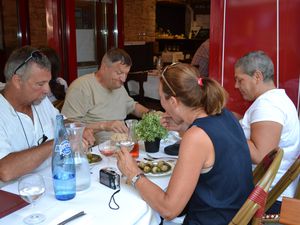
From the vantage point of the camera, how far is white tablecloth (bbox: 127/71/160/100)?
5551mm

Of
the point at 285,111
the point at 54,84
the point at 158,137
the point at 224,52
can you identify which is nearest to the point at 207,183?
the point at 158,137

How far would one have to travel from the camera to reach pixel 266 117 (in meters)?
1.85

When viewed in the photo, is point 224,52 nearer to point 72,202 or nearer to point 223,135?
point 223,135

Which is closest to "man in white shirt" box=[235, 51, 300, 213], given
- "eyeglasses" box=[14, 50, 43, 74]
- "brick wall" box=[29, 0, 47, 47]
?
"eyeglasses" box=[14, 50, 43, 74]

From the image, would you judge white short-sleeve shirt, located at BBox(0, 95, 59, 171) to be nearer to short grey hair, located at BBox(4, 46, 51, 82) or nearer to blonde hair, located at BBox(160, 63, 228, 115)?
short grey hair, located at BBox(4, 46, 51, 82)

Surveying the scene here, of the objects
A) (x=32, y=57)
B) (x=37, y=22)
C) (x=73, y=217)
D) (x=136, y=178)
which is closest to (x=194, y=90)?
(x=136, y=178)

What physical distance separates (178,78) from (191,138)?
0.93 feet

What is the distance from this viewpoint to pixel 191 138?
1359 millimetres

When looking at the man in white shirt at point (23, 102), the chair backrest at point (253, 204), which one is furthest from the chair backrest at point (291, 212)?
the man in white shirt at point (23, 102)

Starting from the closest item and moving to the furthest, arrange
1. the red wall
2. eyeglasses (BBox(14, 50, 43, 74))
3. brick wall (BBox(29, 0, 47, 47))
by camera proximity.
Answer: eyeglasses (BBox(14, 50, 43, 74)) → the red wall → brick wall (BBox(29, 0, 47, 47))

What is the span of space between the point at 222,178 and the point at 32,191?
2.40ft

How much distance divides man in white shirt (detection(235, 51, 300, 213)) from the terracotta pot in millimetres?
510

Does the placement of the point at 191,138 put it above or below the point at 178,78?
below

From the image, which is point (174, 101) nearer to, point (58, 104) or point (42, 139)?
point (42, 139)
